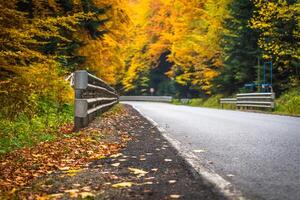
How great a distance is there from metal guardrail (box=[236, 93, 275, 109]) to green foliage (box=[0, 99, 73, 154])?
38.4ft

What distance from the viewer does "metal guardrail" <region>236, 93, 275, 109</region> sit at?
2008 centimetres

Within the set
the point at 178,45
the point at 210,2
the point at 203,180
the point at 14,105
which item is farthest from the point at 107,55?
the point at 178,45

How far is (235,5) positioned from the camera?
26703mm

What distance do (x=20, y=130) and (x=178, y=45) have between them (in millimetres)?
30418

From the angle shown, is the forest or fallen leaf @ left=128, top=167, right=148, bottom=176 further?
the forest

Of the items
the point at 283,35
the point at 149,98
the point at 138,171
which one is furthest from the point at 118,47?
the point at 149,98

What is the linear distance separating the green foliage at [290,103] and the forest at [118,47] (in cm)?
11

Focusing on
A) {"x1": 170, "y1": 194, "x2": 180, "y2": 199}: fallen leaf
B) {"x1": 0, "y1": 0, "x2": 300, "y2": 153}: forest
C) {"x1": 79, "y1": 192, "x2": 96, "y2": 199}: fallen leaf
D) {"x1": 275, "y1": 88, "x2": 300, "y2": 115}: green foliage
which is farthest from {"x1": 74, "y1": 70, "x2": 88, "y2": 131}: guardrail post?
{"x1": 275, "y1": 88, "x2": 300, "y2": 115}: green foliage

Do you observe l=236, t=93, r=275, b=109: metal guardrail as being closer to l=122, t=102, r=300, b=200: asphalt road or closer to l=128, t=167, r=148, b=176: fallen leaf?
l=122, t=102, r=300, b=200: asphalt road

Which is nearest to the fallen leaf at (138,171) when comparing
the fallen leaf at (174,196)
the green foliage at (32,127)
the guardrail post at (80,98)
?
the fallen leaf at (174,196)

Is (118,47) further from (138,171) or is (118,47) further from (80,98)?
(138,171)

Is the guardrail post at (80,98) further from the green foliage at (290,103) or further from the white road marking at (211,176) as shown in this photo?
the green foliage at (290,103)

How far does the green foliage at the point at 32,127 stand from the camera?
23.2 ft

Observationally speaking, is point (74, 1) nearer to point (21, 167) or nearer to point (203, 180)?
point (21, 167)
